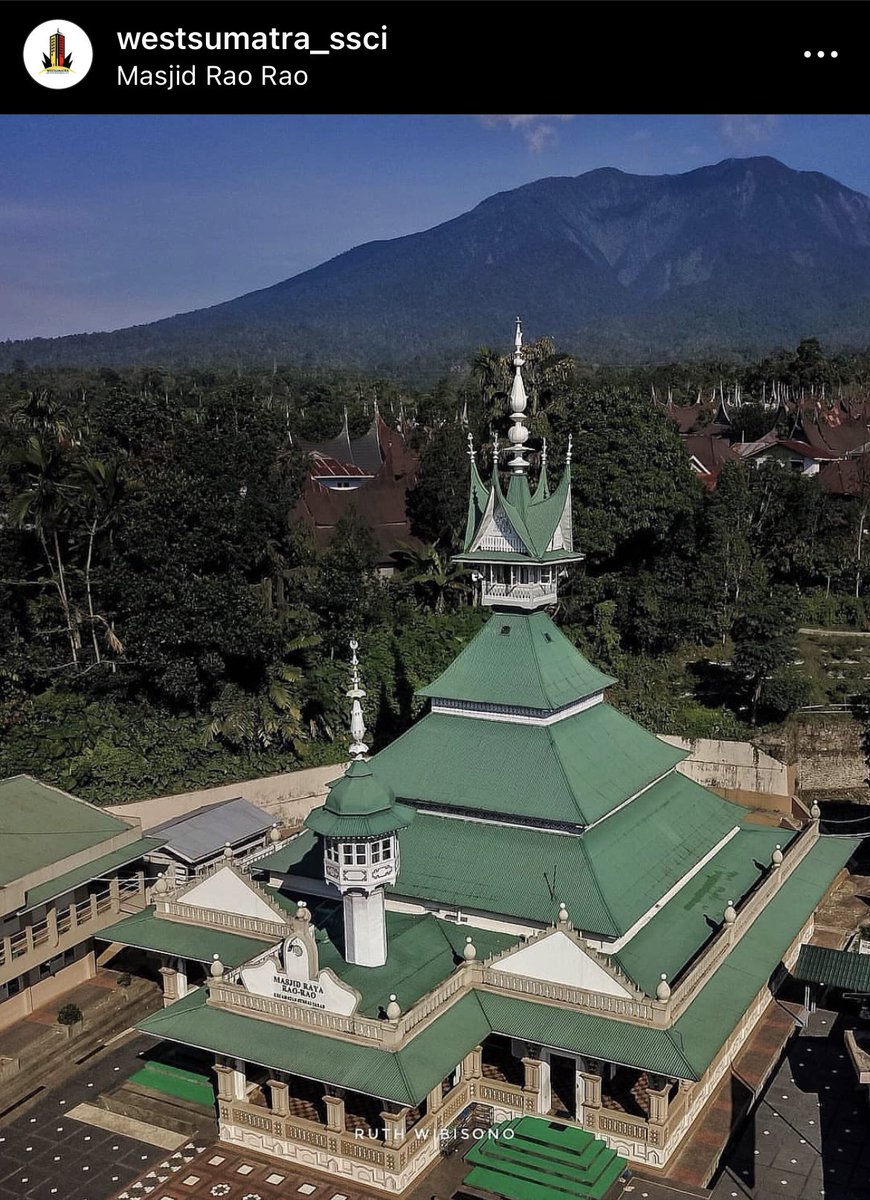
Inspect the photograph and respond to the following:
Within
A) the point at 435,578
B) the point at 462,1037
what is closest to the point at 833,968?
the point at 462,1037

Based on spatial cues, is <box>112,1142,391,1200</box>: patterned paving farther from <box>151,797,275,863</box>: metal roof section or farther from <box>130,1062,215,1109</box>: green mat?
→ <box>151,797,275,863</box>: metal roof section

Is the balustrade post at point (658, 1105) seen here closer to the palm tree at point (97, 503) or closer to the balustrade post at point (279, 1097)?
the balustrade post at point (279, 1097)

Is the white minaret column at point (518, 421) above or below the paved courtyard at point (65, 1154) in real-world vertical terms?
above

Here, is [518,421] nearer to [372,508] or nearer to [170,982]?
[170,982]

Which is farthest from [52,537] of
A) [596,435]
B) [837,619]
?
[837,619]

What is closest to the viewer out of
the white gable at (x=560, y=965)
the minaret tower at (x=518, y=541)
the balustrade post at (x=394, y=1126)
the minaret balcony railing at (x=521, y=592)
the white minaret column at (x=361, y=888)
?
the balustrade post at (x=394, y=1126)

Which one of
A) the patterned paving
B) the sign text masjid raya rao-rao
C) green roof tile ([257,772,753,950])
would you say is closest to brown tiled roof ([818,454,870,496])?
green roof tile ([257,772,753,950])

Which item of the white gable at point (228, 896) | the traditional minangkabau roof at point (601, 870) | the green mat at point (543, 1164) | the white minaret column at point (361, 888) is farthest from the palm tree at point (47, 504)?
the green mat at point (543, 1164)
